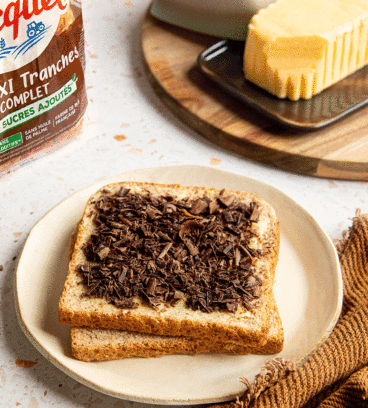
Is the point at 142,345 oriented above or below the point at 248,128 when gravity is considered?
below

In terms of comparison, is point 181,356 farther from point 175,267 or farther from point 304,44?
point 304,44

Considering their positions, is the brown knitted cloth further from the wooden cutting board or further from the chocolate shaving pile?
the wooden cutting board

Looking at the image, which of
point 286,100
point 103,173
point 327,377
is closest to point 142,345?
point 327,377

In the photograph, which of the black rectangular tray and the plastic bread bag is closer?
the plastic bread bag

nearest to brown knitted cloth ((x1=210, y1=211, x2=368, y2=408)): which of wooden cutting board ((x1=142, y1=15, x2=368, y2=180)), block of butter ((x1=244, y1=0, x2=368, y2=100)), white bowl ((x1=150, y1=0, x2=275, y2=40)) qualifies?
wooden cutting board ((x1=142, y1=15, x2=368, y2=180))

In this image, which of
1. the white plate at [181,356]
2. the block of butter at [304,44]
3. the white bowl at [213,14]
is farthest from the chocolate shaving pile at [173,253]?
the white bowl at [213,14]

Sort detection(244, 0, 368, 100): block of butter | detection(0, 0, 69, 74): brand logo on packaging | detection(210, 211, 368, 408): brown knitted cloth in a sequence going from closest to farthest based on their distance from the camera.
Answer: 1. detection(210, 211, 368, 408): brown knitted cloth
2. detection(0, 0, 69, 74): brand logo on packaging
3. detection(244, 0, 368, 100): block of butter

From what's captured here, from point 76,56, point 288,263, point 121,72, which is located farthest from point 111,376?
point 121,72
